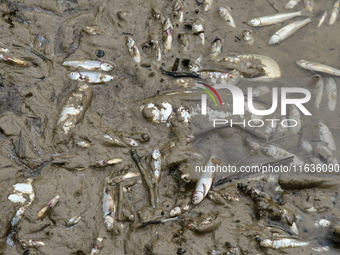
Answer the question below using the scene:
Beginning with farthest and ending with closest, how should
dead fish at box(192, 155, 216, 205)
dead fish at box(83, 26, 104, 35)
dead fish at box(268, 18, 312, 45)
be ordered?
dead fish at box(268, 18, 312, 45) → dead fish at box(83, 26, 104, 35) → dead fish at box(192, 155, 216, 205)

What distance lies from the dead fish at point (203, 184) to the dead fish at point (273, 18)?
3.15 m

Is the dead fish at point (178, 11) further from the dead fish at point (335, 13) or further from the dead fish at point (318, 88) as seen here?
the dead fish at point (335, 13)

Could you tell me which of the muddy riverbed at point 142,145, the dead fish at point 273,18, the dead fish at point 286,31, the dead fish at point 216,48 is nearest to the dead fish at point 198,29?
the muddy riverbed at point 142,145

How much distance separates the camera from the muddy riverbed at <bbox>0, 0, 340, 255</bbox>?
4238mm

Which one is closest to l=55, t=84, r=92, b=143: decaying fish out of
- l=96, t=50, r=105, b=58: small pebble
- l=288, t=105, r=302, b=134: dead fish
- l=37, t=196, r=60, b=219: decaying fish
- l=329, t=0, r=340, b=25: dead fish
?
l=96, t=50, r=105, b=58: small pebble

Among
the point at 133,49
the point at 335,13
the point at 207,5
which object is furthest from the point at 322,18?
the point at 133,49

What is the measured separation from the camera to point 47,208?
420 cm

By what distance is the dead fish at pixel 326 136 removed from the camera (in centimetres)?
533

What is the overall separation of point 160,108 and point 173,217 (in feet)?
5.74

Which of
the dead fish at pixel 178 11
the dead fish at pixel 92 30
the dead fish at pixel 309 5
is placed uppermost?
the dead fish at pixel 309 5

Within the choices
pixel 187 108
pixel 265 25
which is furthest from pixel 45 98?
pixel 265 25

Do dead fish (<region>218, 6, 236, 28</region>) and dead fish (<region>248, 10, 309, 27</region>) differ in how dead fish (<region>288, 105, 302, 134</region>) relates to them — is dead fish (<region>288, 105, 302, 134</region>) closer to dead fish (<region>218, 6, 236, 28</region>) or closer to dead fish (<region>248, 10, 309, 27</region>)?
dead fish (<region>248, 10, 309, 27</region>)

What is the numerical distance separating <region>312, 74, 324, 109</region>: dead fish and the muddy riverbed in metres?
0.08

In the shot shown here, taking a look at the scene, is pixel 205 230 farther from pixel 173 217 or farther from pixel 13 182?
pixel 13 182
